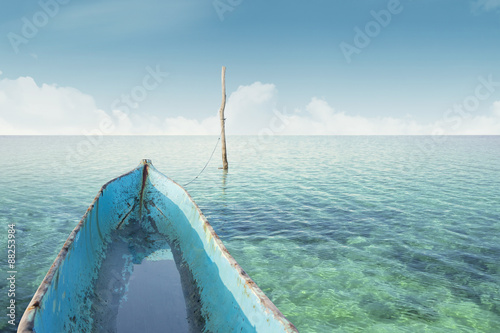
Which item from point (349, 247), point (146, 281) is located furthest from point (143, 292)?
point (349, 247)

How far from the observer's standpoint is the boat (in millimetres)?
3389

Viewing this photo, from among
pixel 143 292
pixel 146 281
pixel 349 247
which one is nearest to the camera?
pixel 143 292

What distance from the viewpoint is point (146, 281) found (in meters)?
5.96

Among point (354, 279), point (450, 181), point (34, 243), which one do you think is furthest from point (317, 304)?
point (450, 181)

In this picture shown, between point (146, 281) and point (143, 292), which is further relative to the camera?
point (146, 281)

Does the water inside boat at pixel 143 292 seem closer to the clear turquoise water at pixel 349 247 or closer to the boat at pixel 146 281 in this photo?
the boat at pixel 146 281

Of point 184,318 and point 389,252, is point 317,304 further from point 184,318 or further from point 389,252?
point 389,252

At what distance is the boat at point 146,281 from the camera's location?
3.39 m

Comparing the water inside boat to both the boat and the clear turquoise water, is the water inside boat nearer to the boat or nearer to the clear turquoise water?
the boat

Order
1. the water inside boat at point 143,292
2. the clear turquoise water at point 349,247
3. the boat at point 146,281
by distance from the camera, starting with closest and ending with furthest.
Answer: the boat at point 146,281, the water inside boat at point 143,292, the clear turquoise water at point 349,247

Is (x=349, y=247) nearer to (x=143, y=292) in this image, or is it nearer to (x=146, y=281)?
(x=146, y=281)

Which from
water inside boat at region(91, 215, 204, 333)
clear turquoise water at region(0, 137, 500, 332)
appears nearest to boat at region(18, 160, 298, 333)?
water inside boat at region(91, 215, 204, 333)

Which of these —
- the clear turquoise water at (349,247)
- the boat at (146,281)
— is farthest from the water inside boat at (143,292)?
the clear turquoise water at (349,247)

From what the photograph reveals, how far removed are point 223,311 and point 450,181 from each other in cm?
2213
